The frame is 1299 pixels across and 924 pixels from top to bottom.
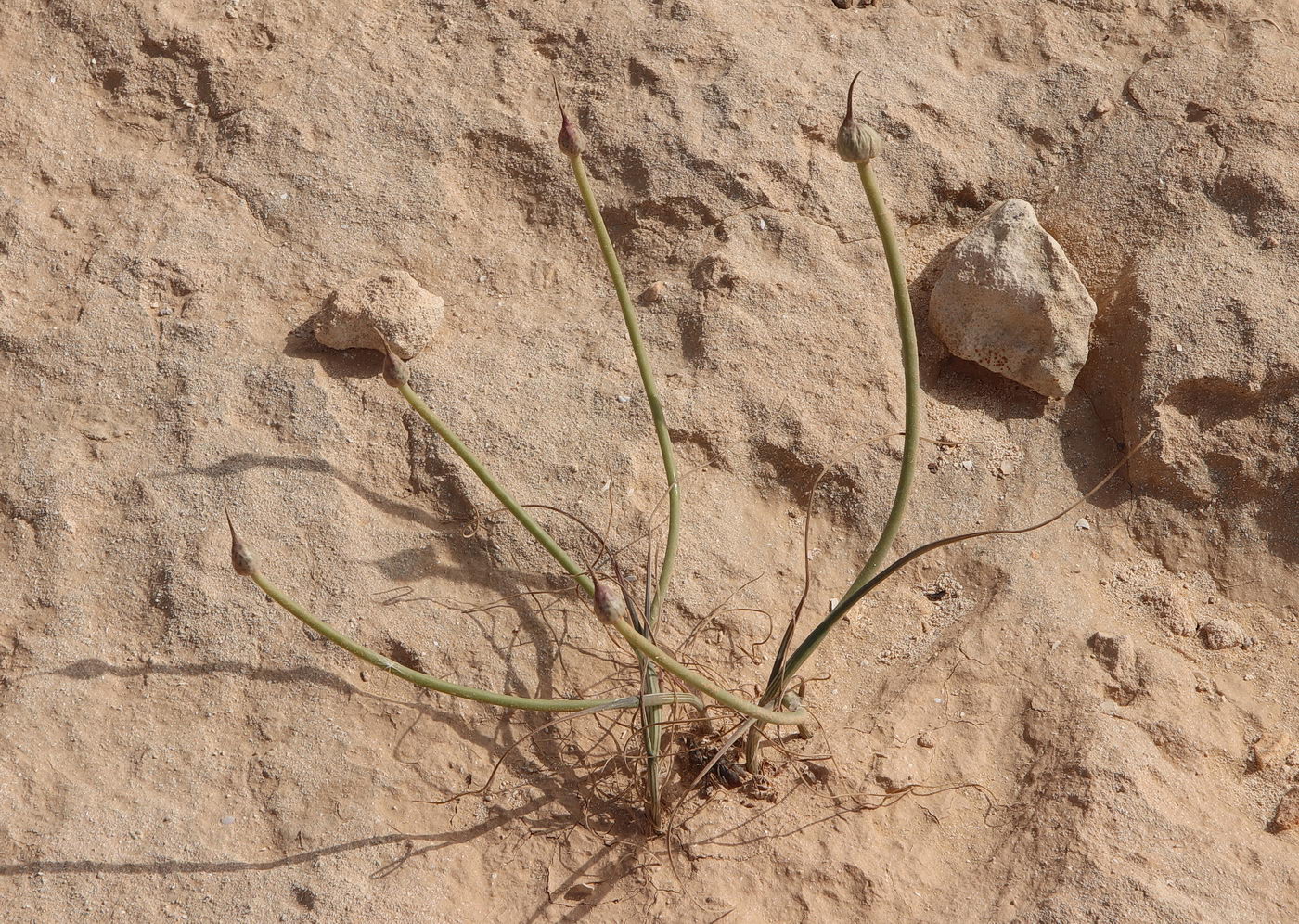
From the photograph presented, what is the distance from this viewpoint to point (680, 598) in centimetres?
183

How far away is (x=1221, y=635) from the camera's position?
1.82 metres

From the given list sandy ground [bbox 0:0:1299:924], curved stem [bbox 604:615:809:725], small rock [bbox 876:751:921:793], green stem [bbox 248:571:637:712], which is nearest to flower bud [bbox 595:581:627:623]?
curved stem [bbox 604:615:809:725]

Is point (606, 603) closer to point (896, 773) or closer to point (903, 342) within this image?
point (903, 342)

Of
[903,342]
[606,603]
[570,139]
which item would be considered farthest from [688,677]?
[570,139]

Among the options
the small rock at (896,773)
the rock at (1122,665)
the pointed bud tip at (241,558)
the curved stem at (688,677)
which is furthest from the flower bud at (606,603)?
the rock at (1122,665)

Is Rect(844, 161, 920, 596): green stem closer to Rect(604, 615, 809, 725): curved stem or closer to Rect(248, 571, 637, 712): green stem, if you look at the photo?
Rect(604, 615, 809, 725): curved stem

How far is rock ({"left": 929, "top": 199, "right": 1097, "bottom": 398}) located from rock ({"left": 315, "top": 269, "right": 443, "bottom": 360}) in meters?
0.95

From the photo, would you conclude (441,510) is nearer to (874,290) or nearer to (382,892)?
(382,892)

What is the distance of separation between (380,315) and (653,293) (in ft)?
1.70

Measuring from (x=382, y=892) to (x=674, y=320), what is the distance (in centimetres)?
112

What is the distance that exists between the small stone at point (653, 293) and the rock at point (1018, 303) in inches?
20.6

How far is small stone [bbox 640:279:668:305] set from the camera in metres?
2.13

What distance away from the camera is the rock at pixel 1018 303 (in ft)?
6.40

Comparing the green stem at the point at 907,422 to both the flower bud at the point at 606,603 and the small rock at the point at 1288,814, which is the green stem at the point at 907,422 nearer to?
the flower bud at the point at 606,603
